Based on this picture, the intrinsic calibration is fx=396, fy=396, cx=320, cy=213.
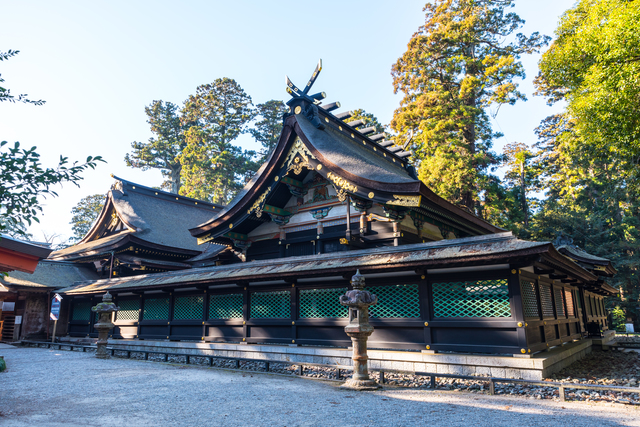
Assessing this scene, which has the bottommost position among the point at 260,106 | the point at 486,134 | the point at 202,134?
the point at 486,134

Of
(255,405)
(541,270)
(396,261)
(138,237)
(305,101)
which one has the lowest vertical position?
(255,405)

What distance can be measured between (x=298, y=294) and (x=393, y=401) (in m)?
5.24

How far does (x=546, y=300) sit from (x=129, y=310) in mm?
16041

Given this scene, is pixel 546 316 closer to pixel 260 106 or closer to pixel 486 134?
pixel 486 134

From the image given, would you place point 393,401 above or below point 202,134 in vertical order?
below

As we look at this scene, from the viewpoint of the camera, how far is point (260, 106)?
4812cm

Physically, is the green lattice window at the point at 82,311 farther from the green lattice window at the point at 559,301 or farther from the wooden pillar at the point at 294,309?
the green lattice window at the point at 559,301

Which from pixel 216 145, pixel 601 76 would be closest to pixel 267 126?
pixel 216 145

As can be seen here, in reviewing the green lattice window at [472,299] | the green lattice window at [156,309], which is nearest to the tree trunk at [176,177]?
the green lattice window at [156,309]

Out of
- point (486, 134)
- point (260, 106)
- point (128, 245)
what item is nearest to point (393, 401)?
point (128, 245)

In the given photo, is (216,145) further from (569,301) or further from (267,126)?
(569,301)

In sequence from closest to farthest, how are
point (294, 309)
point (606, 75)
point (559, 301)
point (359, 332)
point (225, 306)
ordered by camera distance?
point (359, 332)
point (294, 309)
point (559, 301)
point (225, 306)
point (606, 75)

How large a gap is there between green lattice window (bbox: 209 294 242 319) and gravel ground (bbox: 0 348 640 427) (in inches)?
132

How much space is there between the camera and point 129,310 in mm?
17344
